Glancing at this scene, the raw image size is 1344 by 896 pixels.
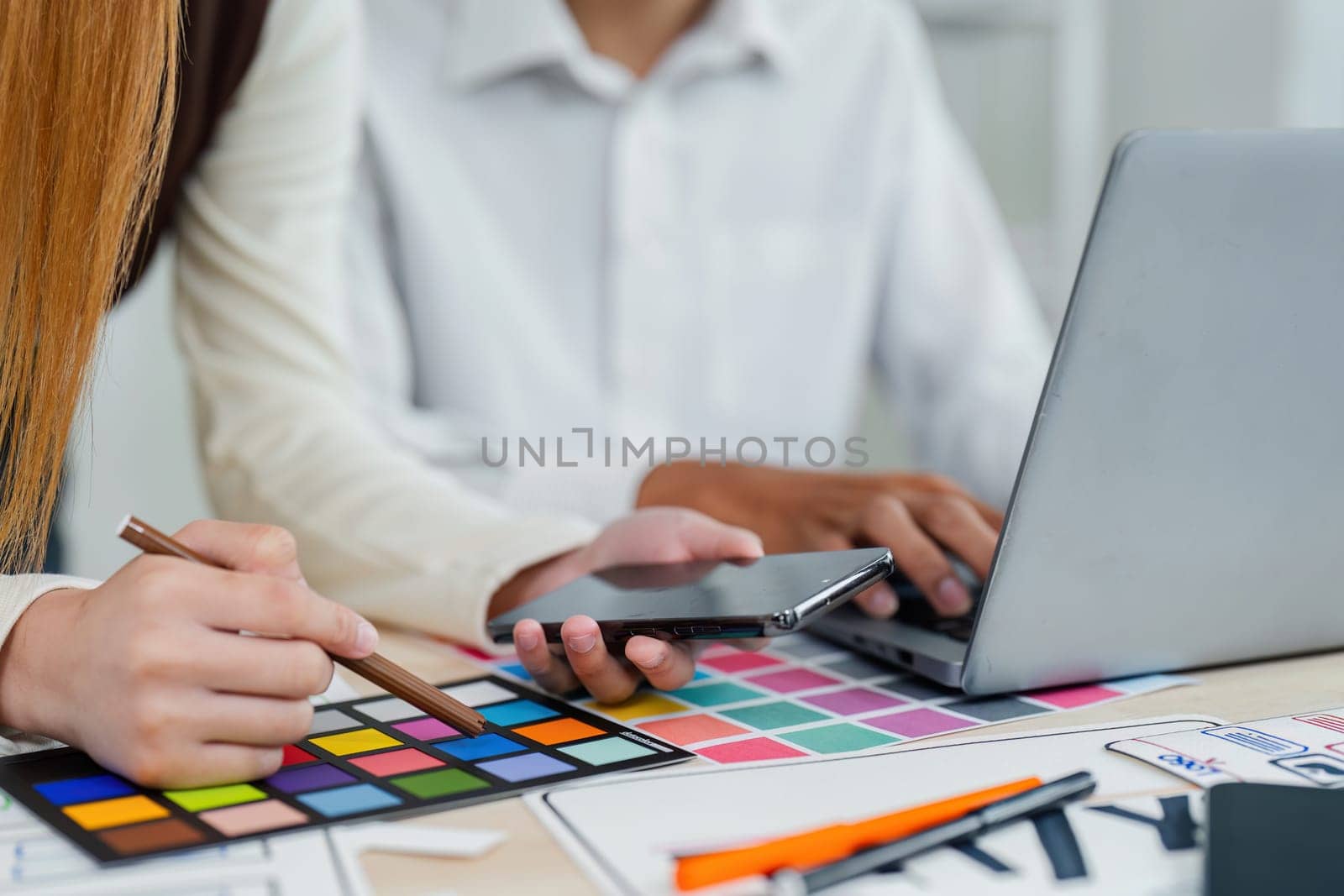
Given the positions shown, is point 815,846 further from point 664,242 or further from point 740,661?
point 664,242

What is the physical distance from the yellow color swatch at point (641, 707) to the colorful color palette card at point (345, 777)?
0.05 feet

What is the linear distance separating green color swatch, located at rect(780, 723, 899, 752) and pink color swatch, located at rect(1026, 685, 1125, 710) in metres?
0.09

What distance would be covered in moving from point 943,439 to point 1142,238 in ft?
2.64

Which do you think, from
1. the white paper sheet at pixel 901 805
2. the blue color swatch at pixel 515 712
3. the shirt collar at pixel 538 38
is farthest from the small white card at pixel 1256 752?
the shirt collar at pixel 538 38

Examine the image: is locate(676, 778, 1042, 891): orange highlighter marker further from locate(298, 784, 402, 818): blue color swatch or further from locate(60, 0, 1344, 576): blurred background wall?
locate(60, 0, 1344, 576): blurred background wall

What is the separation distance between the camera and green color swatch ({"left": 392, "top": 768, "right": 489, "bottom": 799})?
1.22ft

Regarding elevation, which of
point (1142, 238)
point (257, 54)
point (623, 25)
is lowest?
point (1142, 238)

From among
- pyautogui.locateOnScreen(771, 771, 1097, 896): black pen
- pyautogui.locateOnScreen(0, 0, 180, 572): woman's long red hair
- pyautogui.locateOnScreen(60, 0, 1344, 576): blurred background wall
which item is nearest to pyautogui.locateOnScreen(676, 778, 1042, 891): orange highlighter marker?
pyautogui.locateOnScreen(771, 771, 1097, 896): black pen

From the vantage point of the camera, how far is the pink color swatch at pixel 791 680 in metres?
0.51

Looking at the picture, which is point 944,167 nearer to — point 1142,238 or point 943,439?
point 943,439

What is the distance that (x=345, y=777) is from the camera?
389 mm

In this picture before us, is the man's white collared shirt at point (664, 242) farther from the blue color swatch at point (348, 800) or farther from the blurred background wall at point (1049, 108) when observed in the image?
the blue color swatch at point (348, 800)

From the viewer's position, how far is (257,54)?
778 millimetres

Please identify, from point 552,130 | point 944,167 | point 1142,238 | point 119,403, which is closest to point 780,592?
point 1142,238
